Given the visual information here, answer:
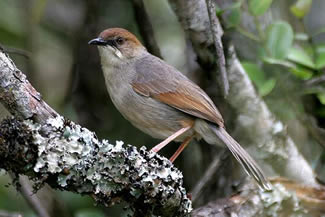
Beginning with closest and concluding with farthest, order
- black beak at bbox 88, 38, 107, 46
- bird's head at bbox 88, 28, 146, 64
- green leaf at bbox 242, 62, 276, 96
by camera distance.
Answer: green leaf at bbox 242, 62, 276, 96 → black beak at bbox 88, 38, 107, 46 → bird's head at bbox 88, 28, 146, 64

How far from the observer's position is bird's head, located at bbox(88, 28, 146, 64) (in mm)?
5082

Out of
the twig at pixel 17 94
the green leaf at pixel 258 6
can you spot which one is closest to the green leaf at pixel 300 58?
the green leaf at pixel 258 6

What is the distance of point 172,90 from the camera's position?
15.5 feet

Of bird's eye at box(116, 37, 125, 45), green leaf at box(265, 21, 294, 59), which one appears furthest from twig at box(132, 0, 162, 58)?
green leaf at box(265, 21, 294, 59)

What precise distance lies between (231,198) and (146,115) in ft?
3.55

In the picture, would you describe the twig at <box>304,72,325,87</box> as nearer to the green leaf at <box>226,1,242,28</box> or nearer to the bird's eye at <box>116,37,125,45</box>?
the green leaf at <box>226,1,242,28</box>

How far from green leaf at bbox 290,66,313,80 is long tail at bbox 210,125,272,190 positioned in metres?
0.86

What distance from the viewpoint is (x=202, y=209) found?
3865 millimetres

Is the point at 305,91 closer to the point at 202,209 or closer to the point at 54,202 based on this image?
the point at 202,209

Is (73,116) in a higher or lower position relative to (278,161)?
higher

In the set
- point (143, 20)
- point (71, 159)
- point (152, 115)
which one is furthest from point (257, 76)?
point (71, 159)

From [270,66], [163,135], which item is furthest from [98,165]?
[270,66]

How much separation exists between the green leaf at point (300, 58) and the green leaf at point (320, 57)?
4 cm

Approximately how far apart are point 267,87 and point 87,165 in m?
2.00
